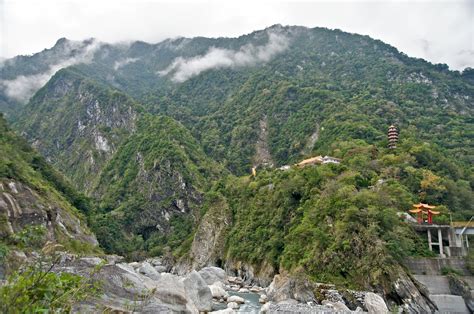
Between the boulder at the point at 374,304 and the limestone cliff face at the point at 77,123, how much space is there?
339ft

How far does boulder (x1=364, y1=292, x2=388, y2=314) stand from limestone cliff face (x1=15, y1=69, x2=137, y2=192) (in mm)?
103358

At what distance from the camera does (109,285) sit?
13797 millimetres

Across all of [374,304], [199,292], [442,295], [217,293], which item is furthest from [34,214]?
[442,295]

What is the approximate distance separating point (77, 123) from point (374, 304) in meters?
133

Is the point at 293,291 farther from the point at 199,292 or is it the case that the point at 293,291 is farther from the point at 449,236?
the point at 449,236

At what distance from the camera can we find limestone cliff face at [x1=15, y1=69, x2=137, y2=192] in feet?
429

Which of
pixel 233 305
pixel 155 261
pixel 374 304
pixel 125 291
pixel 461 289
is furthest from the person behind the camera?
pixel 155 261

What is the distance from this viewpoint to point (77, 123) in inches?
5664

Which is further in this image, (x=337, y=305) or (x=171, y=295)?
(x=337, y=305)

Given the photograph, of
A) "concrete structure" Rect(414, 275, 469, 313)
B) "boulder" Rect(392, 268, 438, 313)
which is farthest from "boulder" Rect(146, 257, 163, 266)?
"concrete structure" Rect(414, 275, 469, 313)

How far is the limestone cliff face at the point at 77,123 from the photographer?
131 meters

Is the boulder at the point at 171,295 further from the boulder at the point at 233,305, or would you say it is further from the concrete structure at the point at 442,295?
the concrete structure at the point at 442,295

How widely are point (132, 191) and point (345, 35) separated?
107 m

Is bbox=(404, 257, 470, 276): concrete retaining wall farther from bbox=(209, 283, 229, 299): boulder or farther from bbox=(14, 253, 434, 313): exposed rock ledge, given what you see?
bbox=(209, 283, 229, 299): boulder
